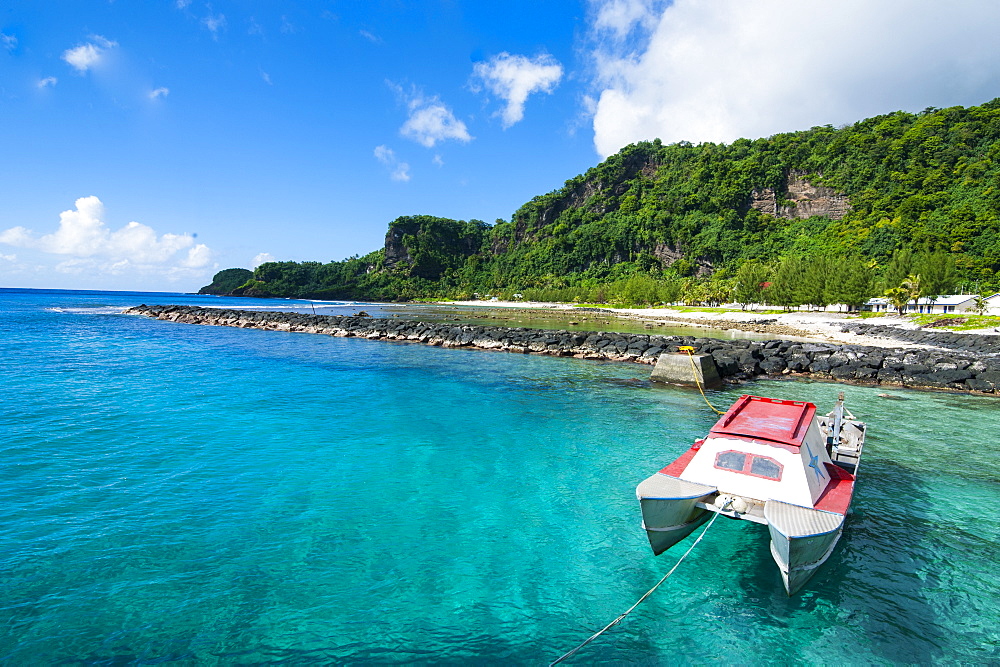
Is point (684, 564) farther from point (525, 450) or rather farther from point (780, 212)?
point (780, 212)

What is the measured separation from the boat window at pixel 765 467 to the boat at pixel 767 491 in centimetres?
2

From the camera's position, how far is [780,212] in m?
182

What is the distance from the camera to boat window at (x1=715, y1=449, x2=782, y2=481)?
26.9ft

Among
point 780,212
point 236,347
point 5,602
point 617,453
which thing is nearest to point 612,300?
point 780,212

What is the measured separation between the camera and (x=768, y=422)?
923 centimetres

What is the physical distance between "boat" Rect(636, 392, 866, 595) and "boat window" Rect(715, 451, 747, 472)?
0.06 ft

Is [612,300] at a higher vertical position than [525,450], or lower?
higher

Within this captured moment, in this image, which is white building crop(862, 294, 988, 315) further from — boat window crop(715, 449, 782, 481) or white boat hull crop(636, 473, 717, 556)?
white boat hull crop(636, 473, 717, 556)

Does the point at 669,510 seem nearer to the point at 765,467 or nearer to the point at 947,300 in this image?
the point at 765,467

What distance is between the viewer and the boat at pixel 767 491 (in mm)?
7016

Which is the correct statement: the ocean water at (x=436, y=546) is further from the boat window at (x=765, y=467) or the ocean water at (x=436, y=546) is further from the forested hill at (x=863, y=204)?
the forested hill at (x=863, y=204)

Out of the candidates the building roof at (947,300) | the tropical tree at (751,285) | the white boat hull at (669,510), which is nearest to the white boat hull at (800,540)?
the white boat hull at (669,510)

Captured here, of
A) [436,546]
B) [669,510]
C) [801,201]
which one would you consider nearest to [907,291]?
[669,510]

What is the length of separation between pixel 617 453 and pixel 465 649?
903 cm
